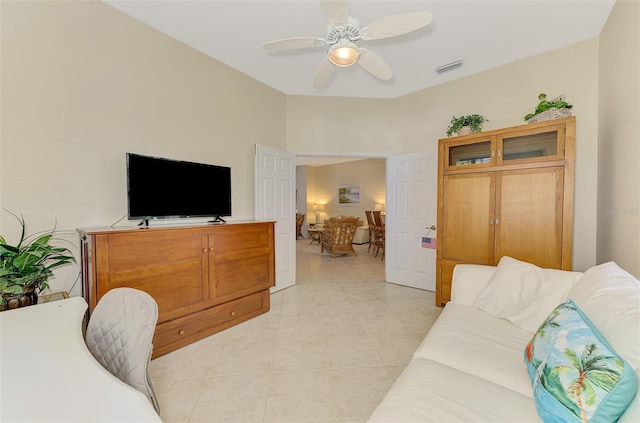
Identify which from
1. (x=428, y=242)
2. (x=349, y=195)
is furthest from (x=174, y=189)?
(x=349, y=195)

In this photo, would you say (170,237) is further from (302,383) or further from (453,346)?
(453,346)

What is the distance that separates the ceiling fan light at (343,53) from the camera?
1877mm

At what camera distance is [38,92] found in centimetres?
186

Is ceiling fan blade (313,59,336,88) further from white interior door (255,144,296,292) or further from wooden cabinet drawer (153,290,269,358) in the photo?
wooden cabinet drawer (153,290,269,358)

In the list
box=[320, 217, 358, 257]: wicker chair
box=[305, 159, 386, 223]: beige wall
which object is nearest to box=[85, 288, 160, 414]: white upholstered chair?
box=[320, 217, 358, 257]: wicker chair

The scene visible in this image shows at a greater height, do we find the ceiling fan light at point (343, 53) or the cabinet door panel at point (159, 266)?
the ceiling fan light at point (343, 53)

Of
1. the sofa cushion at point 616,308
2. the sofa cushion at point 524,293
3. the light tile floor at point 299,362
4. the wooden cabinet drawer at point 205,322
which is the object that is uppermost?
the sofa cushion at point 616,308

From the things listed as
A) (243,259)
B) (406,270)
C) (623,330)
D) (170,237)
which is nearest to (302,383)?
(243,259)

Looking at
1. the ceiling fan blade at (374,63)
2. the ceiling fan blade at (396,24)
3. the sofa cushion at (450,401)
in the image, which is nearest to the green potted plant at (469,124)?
the ceiling fan blade at (374,63)

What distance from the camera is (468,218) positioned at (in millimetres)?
2836

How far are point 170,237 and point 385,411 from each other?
6.48 feet

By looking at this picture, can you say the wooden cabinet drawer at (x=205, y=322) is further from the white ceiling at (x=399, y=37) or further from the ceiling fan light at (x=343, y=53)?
the white ceiling at (x=399, y=37)

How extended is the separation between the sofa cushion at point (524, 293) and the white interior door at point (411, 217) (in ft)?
5.96

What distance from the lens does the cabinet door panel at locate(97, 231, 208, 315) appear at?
6.18ft
